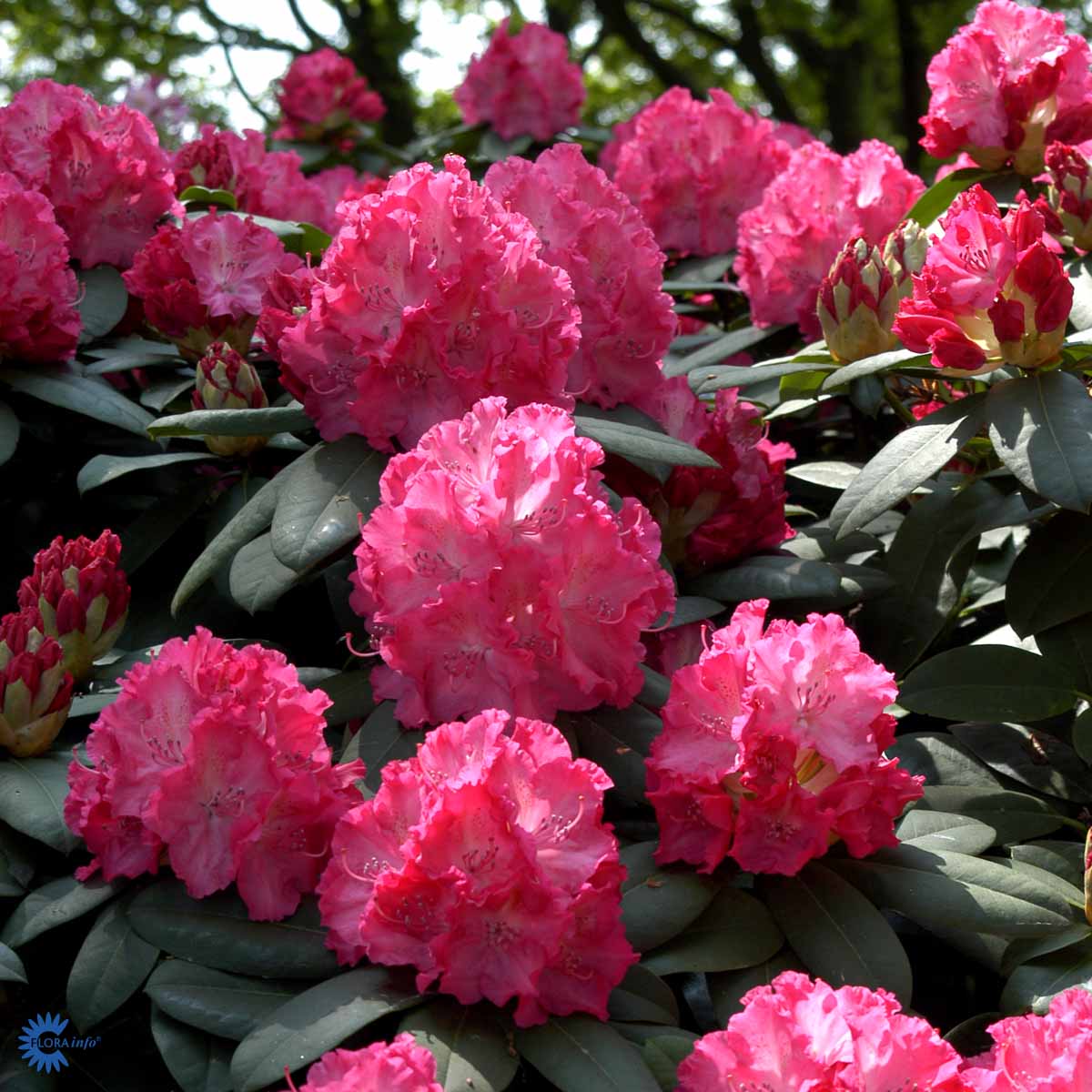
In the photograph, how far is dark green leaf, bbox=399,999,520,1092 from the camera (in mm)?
1042

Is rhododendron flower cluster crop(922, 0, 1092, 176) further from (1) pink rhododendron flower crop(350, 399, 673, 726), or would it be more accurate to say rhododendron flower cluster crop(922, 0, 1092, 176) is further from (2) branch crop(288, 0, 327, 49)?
(2) branch crop(288, 0, 327, 49)

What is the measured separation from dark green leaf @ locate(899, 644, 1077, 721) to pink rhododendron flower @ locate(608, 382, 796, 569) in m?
0.27

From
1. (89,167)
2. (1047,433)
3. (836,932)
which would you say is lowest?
(836,932)

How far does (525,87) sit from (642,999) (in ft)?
10.1

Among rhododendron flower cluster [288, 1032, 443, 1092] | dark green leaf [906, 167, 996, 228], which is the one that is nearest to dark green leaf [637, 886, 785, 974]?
rhododendron flower cluster [288, 1032, 443, 1092]

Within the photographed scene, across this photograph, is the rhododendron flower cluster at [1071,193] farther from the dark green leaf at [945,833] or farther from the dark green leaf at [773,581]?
the dark green leaf at [945,833]

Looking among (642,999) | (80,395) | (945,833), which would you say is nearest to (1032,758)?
(945,833)

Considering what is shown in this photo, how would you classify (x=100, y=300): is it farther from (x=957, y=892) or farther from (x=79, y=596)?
(x=957, y=892)

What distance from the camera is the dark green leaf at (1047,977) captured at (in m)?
1.28

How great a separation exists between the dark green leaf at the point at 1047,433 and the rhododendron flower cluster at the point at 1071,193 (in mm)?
421

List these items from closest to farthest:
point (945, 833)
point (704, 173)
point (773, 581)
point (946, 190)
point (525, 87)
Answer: point (945, 833) → point (773, 581) → point (946, 190) → point (704, 173) → point (525, 87)

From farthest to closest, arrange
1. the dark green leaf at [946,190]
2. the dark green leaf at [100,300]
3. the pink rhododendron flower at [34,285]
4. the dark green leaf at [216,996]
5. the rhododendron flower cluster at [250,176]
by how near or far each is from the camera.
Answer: the rhododendron flower cluster at [250,176] < the dark green leaf at [946,190] < the dark green leaf at [100,300] < the pink rhododendron flower at [34,285] < the dark green leaf at [216,996]

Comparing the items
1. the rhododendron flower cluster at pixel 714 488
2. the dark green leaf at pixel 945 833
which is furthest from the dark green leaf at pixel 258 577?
the dark green leaf at pixel 945 833

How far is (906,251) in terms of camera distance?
193 cm
